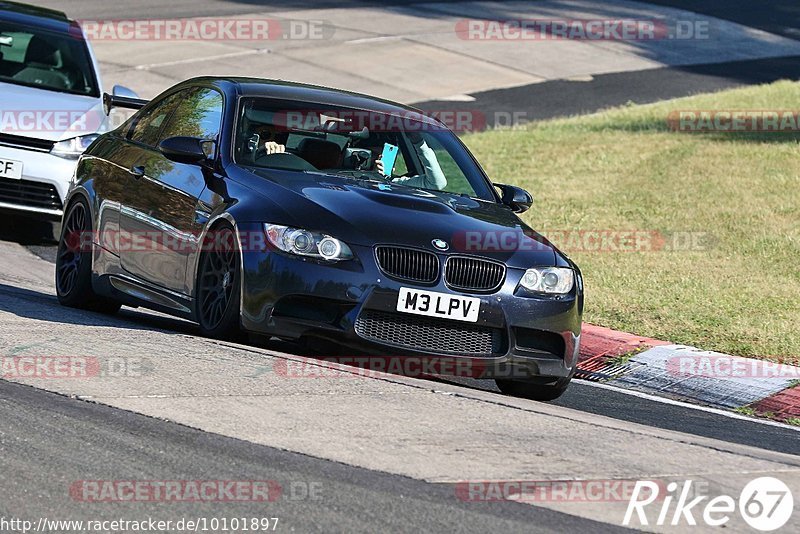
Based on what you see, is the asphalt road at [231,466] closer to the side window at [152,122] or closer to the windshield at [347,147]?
the windshield at [347,147]

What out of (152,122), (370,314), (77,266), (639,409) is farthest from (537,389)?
(77,266)

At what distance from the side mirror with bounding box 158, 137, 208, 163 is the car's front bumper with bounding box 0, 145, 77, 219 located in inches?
176

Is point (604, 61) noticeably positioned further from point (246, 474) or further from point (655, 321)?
point (246, 474)

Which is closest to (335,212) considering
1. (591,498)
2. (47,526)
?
(591,498)

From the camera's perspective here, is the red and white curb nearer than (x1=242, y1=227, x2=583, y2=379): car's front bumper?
No

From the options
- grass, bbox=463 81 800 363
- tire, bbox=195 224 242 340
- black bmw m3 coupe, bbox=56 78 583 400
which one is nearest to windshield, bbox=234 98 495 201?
black bmw m3 coupe, bbox=56 78 583 400

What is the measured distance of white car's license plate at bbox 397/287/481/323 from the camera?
773 cm

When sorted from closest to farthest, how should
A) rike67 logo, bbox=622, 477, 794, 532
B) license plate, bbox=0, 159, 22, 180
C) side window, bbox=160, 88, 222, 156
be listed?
1. rike67 logo, bbox=622, 477, 794, 532
2. side window, bbox=160, 88, 222, 156
3. license plate, bbox=0, 159, 22, 180

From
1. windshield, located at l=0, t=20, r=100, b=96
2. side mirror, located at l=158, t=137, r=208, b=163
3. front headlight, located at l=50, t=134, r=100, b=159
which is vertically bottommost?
front headlight, located at l=50, t=134, r=100, b=159

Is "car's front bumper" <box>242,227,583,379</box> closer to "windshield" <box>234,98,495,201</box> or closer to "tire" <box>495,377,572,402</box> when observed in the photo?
"tire" <box>495,377,572,402</box>

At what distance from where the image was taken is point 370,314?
775cm

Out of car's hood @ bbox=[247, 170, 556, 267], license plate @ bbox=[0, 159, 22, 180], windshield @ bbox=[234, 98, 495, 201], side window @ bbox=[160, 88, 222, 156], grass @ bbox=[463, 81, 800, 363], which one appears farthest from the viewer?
license plate @ bbox=[0, 159, 22, 180]

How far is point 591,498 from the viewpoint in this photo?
566 cm

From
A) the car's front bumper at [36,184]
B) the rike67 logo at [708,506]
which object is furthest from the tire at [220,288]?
the car's front bumper at [36,184]
